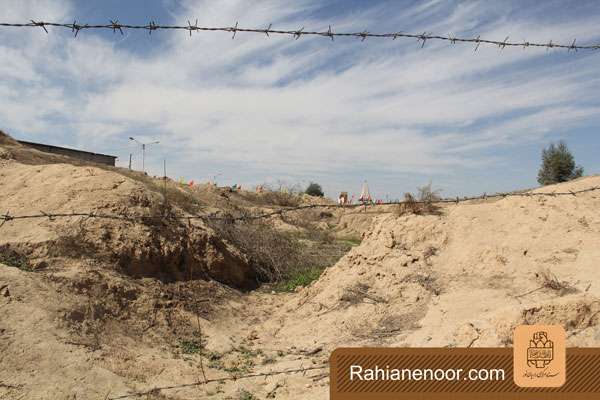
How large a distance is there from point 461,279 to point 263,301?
10.9 feet

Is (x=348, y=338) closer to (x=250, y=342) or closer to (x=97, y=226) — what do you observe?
(x=250, y=342)

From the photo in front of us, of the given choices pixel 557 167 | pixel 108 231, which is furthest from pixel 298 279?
pixel 557 167

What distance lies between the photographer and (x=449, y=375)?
130 inches

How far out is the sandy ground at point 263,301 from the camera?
183 inches

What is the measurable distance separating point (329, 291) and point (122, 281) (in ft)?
9.75

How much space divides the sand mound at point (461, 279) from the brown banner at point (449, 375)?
0.98 meters

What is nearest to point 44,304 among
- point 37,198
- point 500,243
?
point 37,198

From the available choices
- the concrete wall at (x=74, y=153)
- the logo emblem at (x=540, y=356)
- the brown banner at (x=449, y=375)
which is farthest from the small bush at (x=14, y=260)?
the concrete wall at (x=74, y=153)

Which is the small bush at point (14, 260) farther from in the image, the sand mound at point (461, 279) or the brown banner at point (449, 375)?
the brown banner at point (449, 375)

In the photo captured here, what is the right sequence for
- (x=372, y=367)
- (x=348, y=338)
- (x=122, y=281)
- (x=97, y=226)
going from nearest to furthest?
(x=372, y=367) < (x=348, y=338) < (x=122, y=281) < (x=97, y=226)

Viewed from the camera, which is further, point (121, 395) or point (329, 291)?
point (329, 291)

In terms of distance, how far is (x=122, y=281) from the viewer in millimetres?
6641

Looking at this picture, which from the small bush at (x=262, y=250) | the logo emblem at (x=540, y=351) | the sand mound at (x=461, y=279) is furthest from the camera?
the small bush at (x=262, y=250)

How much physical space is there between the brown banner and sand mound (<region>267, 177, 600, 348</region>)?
3.22 ft
